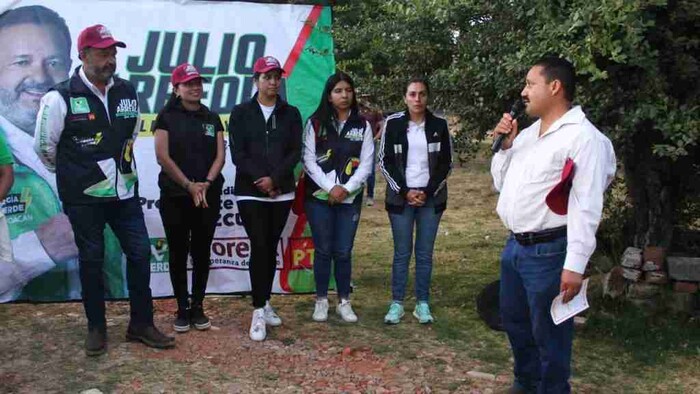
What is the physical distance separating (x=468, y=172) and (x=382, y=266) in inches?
327

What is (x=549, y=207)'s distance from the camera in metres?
3.56

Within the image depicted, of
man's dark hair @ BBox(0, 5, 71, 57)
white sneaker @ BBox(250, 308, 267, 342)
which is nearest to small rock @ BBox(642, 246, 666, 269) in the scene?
white sneaker @ BBox(250, 308, 267, 342)

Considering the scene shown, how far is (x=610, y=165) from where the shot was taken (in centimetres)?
366

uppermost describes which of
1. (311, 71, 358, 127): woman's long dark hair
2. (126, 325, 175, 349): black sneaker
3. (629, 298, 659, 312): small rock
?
(311, 71, 358, 127): woman's long dark hair

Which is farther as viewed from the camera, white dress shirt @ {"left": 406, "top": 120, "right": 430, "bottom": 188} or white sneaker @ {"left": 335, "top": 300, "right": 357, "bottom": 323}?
white sneaker @ {"left": 335, "top": 300, "right": 357, "bottom": 323}

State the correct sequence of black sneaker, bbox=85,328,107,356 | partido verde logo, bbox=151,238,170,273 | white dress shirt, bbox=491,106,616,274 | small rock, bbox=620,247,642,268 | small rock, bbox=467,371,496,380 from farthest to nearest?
partido verde logo, bbox=151,238,170,273, small rock, bbox=620,247,642,268, black sneaker, bbox=85,328,107,356, small rock, bbox=467,371,496,380, white dress shirt, bbox=491,106,616,274

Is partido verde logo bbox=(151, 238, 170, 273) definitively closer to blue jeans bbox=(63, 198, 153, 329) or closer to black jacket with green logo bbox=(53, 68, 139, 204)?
blue jeans bbox=(63, 198, 153, 329)

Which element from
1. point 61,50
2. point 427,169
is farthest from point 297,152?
point 61,50

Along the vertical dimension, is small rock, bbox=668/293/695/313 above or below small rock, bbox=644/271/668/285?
below

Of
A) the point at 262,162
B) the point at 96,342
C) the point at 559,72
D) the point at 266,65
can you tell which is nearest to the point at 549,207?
the point at 559,72

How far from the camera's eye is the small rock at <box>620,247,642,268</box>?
228 inches

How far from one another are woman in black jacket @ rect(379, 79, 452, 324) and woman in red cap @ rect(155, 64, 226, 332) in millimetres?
1249

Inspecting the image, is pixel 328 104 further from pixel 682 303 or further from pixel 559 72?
pixel 682 303

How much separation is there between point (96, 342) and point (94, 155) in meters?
1.22
